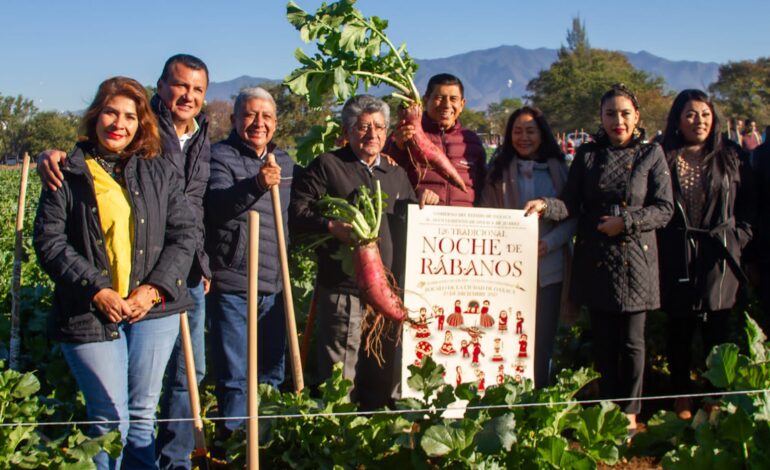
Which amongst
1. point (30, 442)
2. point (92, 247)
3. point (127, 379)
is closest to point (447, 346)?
point (127, 379)

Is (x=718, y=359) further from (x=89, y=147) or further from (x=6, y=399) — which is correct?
(x=6, y=399)

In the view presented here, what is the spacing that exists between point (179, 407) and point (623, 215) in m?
2.44

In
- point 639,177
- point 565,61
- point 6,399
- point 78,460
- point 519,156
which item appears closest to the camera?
point 78,460

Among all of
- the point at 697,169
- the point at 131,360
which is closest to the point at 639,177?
the point at 697,169

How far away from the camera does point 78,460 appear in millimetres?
2742

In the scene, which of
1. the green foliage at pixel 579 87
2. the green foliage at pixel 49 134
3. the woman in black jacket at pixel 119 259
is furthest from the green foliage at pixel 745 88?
the woman in black jacket at pixel 119 259

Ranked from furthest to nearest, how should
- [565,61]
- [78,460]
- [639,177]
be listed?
[565,61] → [639,177] → [78,460]

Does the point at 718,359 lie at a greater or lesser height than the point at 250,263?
lesser

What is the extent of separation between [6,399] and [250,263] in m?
1.18

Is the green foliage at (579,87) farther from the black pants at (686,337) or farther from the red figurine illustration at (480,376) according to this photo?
the red figurine illustration at (480,376)

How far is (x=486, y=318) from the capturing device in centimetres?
415

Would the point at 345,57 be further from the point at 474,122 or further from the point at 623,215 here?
the point at 474,122

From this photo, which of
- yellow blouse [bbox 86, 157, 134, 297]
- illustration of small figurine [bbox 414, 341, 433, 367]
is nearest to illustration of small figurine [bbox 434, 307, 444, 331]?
illustration of small figurine [bbox 414, 341, 433, 367]

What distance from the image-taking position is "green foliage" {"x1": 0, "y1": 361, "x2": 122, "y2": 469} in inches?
108
